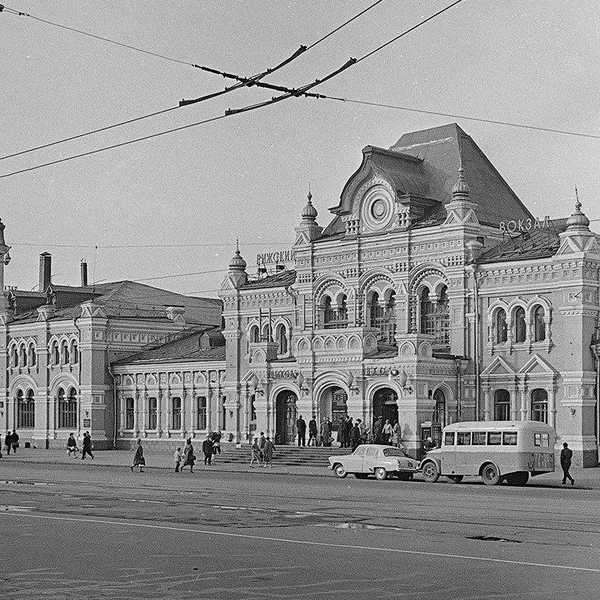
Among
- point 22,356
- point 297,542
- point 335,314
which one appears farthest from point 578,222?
point 22,356

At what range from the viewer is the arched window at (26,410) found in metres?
69.2

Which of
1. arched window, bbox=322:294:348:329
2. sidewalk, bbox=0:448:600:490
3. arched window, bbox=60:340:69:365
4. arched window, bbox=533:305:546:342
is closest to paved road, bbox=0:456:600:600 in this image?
sidewalk, bbox=0:448:600:490

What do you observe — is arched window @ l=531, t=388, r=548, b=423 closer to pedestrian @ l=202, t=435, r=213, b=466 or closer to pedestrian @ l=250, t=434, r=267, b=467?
pedestrian @ l=250, t=434, r=267, b=467

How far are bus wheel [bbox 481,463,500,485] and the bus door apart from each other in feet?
3.06

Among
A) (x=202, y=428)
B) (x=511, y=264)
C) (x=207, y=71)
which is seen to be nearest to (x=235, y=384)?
(x=202, y=428)

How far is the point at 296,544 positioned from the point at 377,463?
21.5m

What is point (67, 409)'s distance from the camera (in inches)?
2630

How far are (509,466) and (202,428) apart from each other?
27052 mm

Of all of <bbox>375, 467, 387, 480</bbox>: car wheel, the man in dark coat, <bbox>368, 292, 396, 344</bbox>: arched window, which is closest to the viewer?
<bbox>375, 467, 387, 480</bbox>: car wheel

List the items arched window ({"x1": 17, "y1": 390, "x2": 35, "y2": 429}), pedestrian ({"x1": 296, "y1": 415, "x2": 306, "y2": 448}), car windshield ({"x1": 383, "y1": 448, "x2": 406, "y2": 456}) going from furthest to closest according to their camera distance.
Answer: arched window ({"x1": 17, "y1": 390, "x2": 35, "y2": 429}) → pedestrian ({"x1": 296, "y1": 415, "x2": 306, "y2": 448}) → car windshield ({"x1": 383, "y1": 448, "x2": 406, "y2": 456})

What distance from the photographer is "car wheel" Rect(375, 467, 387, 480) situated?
38.4 metres

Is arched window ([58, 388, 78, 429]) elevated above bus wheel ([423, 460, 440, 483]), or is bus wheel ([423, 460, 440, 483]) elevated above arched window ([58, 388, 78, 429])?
arched window ([58, 388, 78, 429])

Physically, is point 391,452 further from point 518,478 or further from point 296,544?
point 296,544

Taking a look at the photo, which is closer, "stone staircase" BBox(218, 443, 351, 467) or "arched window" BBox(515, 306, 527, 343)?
"arched window" BBox(515, 306, 527, 343)
